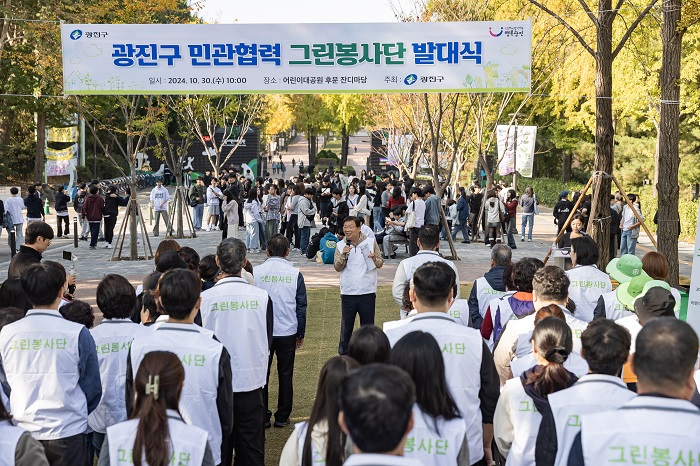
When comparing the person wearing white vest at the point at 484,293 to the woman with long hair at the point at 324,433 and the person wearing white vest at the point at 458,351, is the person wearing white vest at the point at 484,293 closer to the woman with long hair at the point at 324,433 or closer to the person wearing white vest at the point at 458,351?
the person wearing white vest at the point at 458,351

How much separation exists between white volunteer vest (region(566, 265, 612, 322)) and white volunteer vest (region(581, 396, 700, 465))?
4121mm

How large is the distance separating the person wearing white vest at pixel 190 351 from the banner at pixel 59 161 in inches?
1562

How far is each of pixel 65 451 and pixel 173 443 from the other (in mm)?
1581

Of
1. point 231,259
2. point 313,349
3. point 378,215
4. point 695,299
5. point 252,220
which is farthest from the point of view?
point 378,215

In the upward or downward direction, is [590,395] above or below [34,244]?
below

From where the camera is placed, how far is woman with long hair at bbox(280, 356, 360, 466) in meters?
3.66

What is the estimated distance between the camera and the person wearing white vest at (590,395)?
3.82 m

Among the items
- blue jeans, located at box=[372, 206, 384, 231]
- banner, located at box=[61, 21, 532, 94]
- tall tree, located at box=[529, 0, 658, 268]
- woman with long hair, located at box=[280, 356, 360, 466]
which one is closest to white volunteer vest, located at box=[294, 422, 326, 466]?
woman with long hair, located at box=[280, 356, 360, 466]

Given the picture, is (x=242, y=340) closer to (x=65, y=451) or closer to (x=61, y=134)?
(x=65, y=451)

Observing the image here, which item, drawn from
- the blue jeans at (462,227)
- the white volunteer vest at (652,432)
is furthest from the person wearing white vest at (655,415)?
the blue jeans at (462,227)

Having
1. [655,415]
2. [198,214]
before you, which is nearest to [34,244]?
[655,415]

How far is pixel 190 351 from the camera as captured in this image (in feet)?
15.3

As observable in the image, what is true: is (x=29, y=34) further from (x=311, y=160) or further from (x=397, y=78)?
(x=311, y=160)

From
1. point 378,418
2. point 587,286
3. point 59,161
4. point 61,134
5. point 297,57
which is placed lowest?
point 587,286
